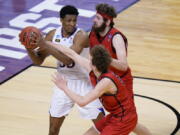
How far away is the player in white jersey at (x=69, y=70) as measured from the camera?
5906mm

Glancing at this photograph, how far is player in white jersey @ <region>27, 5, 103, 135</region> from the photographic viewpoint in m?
5.91

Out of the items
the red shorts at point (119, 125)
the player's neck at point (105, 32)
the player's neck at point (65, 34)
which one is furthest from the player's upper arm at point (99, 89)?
the player's neck at point (65, 34)

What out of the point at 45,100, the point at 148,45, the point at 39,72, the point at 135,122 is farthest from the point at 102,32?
the point at 148,45

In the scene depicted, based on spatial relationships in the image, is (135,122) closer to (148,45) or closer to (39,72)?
(39,72)

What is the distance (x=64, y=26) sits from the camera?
5973mm

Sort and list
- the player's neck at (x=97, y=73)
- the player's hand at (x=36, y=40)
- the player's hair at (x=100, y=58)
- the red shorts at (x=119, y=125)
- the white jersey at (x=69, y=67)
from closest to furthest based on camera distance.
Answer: the player's hair at (x=100, y=58), the player's neck at (x=97, y=73), the red shorts at (x=119, y=125), the player's hand at (x=36, y=40), the white jersey at (x=69, y=67)

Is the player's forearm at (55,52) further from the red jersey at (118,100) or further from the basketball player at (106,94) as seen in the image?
the red jersey at (118,100)

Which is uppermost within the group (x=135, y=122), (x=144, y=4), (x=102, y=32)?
(x=102, y=32)

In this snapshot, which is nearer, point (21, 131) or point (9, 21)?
point (21, 131)

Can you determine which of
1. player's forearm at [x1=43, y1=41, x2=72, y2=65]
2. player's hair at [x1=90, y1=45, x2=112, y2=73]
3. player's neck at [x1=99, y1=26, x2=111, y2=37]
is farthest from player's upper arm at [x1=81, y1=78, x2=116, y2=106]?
player's neck at [x1=99, y1=26, x2=111, y2=37]

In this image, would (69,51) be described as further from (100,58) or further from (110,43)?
(100,58)

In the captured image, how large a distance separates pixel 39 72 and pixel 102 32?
3.27 metres

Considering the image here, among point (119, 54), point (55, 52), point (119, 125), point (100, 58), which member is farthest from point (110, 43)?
point (119, 125)

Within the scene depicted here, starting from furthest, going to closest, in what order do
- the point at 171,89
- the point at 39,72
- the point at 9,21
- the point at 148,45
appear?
the point at 9,21 → the point at 148,45 → the point at 39,72 → the point at 171,89
